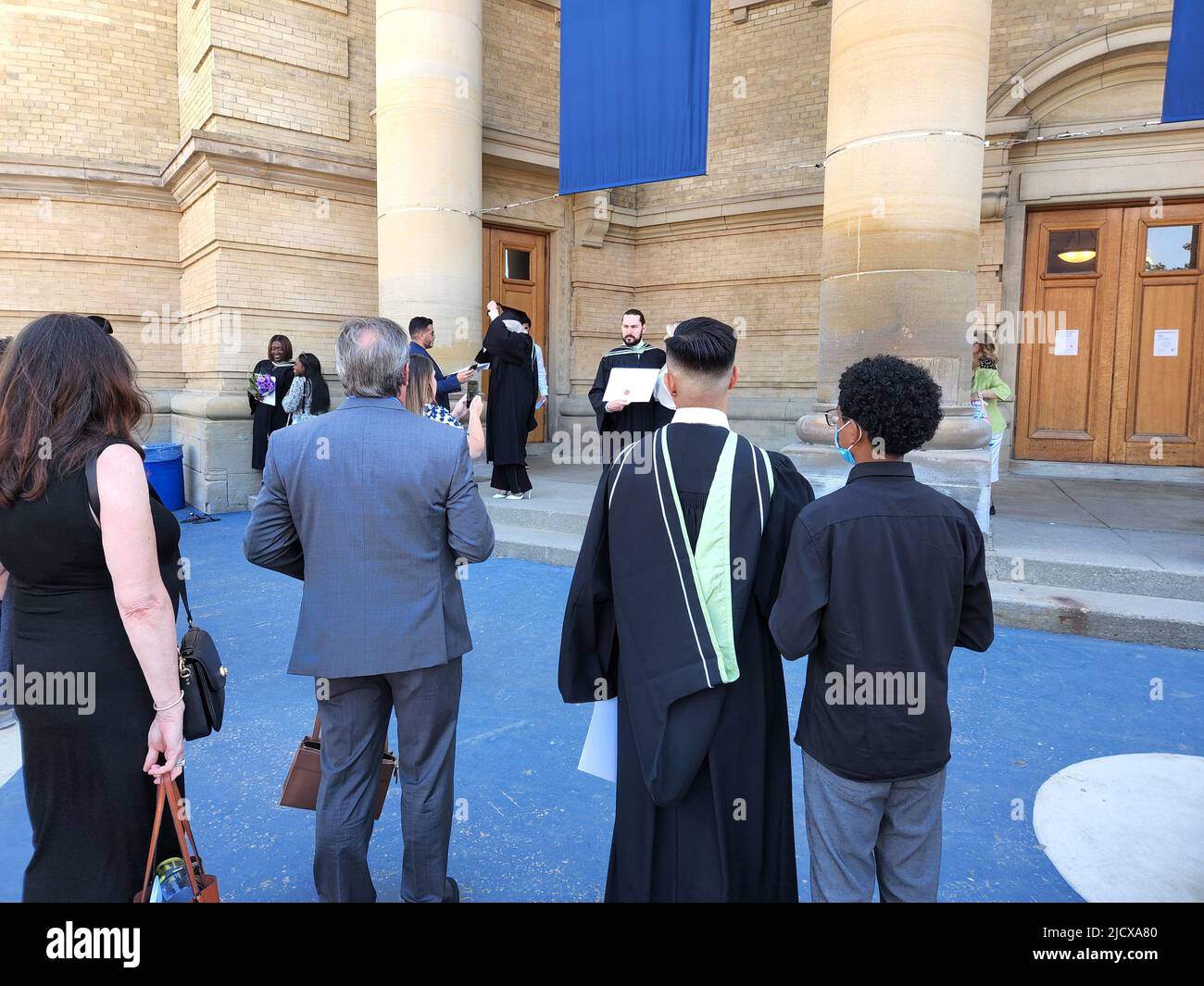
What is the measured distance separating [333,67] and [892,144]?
789cm

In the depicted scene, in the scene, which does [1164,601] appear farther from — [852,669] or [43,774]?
[43,774]

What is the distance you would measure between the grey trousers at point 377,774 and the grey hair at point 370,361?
88 cm

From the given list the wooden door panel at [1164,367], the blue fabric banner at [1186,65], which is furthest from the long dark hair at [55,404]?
the wooden door panel at [1164,367]

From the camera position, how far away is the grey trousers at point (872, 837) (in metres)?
2.20

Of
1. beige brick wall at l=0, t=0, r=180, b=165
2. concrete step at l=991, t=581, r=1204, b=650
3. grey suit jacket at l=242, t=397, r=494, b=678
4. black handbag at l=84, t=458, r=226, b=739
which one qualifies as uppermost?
beige brick wall at l=0, t=0, r=180, b=165

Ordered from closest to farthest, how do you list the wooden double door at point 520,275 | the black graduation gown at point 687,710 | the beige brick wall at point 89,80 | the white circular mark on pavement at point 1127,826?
the black graduation gown at point 687,710, the white circular mark on pavement at point 1127,826, the beige brick wall at point 89,80, the wooden double door at point 520,275

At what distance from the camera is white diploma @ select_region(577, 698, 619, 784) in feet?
8.16

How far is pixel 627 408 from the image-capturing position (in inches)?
319

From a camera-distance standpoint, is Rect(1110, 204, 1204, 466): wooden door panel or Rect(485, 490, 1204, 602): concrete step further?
Rect(1110, 204, 1204, 466): wooden door panel

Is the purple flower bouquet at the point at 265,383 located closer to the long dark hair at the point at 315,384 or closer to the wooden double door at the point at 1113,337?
the long dark hair at the point at 315,384

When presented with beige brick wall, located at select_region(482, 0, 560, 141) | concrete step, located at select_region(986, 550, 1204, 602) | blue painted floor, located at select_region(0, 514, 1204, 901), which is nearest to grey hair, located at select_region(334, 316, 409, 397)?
blue painted floor, located at select_region(0, 514, 1204, 901)

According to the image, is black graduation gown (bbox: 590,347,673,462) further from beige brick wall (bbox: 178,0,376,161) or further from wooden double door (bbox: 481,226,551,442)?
beige brick wall (bbox: 178,0,376,161)

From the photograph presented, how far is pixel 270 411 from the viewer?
996cm

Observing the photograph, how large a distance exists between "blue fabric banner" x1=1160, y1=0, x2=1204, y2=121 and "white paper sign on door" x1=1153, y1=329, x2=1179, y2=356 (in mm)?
4342
